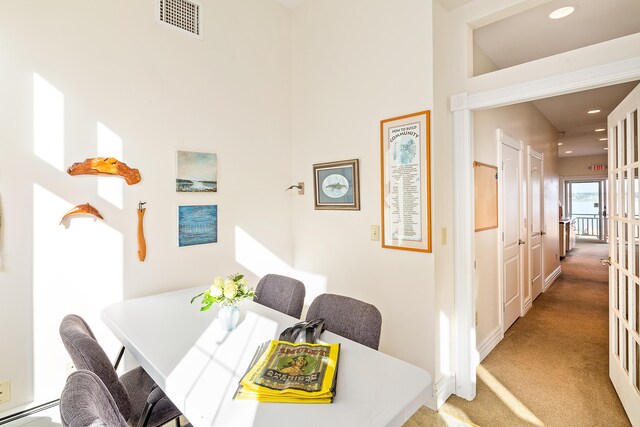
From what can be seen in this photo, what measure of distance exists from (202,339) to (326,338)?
0.55 metres

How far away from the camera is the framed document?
2.21 m

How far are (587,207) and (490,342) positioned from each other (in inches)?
421

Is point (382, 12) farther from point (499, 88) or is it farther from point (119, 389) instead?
point (119, 389)

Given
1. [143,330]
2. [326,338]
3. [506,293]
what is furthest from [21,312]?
[506,293]

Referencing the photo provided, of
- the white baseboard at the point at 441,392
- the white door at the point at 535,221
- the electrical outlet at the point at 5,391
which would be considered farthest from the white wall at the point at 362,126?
the white door at the point at 535,221

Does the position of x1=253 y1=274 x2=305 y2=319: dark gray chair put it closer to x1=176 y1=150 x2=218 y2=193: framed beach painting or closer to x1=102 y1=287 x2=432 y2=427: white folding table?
x1=102 y1=287 x2=432 y2=427: white folding table

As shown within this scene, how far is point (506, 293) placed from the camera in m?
3.54

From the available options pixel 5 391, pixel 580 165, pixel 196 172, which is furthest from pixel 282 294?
pixel 580 165

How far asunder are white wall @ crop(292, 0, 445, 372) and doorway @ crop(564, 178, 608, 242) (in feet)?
33.6

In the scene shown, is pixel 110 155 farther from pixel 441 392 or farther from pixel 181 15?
pixel 441 392

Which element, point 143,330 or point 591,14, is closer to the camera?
point 143,330

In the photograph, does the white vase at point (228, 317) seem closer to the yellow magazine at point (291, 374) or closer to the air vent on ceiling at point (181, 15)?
the yellow magazine at point (291, 374)

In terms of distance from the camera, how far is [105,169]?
2006 millimetres

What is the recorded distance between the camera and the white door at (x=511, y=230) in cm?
341
